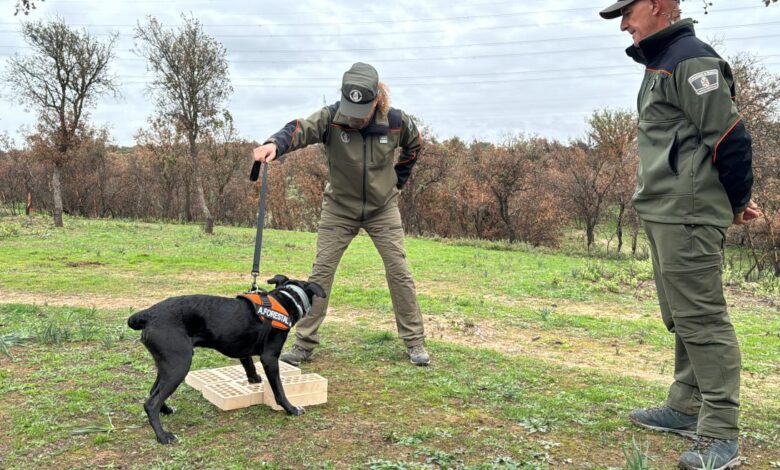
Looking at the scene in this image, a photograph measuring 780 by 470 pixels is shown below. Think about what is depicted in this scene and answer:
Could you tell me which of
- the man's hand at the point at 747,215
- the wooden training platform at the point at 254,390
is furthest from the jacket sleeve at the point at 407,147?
the man's hand at the point at 747,215

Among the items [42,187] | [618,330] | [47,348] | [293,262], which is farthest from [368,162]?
[42,187]

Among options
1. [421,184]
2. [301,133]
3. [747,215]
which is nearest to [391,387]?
[301,133]

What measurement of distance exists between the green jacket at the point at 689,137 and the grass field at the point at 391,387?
126 cm

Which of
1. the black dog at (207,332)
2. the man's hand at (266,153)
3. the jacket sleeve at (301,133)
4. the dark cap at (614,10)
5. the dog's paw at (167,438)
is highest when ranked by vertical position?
the dark cap at (614,10)

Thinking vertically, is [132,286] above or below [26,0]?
below

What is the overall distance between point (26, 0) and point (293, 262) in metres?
7.59

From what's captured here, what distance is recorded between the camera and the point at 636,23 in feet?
10.1

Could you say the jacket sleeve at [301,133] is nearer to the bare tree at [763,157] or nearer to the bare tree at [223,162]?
the bare tree at [763,157]

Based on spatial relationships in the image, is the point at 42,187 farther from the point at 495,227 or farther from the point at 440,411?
the point at 440,411

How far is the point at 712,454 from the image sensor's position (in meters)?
2.72

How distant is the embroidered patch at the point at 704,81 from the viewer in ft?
8.92

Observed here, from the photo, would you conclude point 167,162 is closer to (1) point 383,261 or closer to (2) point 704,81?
(1) point 383,261

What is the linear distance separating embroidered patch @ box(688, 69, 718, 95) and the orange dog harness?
258cm

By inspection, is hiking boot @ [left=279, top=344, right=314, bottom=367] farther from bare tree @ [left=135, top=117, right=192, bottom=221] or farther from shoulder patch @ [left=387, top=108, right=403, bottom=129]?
bare tree @ [left=135, top=117, right=192, bottom=221]
